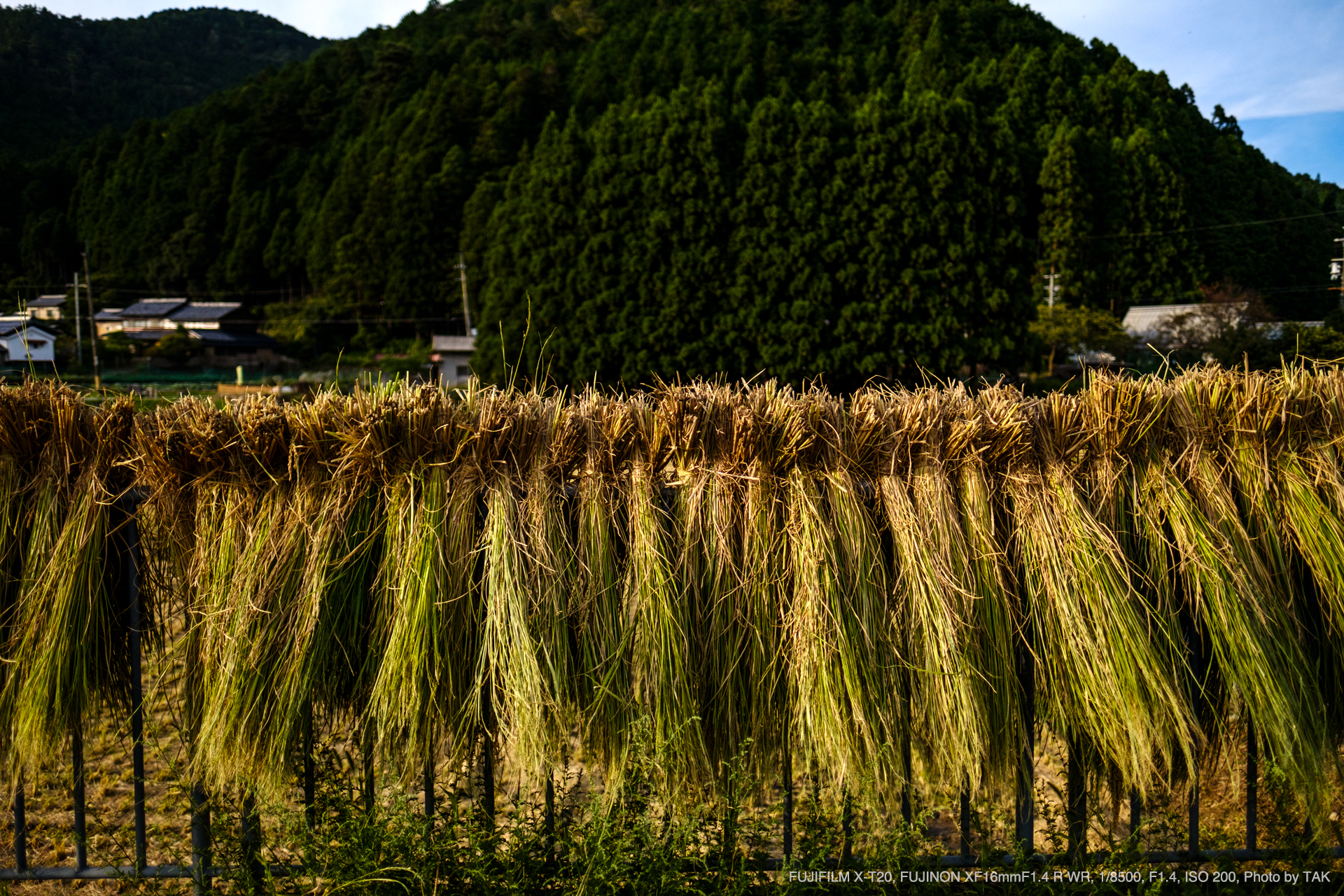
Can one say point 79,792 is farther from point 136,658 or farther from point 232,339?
point 232,339

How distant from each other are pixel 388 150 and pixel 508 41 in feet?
52.3

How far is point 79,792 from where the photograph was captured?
218cm

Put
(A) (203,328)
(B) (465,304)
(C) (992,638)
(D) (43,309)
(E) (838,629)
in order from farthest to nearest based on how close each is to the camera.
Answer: (A) (203,328) → (B) (465,304) → (D) (43,309) → (C) (992,638) → (E) (838,629)

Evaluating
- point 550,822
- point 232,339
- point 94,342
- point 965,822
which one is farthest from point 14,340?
point 232,339

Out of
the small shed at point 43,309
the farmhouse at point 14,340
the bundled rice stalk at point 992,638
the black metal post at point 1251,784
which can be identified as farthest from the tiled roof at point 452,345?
the black metal post at point 1251,784

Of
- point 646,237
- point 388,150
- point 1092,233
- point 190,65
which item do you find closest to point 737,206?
point 646,237

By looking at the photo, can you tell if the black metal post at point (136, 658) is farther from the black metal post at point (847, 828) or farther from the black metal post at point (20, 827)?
the black metal post at point (847, 828)

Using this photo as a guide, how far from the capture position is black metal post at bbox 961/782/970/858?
7.04 feet

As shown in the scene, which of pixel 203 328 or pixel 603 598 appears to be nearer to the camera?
pixel 603 598

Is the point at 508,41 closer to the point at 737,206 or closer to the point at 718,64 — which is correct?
the point at 718,64

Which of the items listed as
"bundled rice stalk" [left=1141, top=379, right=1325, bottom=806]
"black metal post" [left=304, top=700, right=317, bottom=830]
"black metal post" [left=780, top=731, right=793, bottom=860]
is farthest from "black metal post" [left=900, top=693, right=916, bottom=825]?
"black metal post" [left=304, top=700, right=317, bottom=830]

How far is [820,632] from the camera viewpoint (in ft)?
6.63

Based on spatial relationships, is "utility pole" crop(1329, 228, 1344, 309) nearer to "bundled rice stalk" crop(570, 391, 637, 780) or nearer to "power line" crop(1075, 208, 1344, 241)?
"bundled rice stalk" crop(570, 391, 637, 780)

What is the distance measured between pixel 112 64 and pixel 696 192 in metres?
50.4
